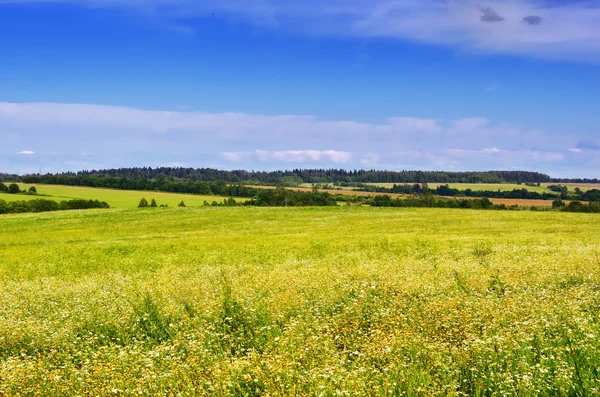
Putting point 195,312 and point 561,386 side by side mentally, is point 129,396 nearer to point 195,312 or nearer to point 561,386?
point 195,312

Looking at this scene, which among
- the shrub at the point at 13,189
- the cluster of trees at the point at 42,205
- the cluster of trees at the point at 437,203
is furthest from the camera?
the shrub at the point at 13,189

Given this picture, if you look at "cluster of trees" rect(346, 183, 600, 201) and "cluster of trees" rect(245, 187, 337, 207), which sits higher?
"cluster of trees" rect(346, 183, 600, 201)

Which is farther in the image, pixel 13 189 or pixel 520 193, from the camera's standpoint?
pixel 520 193

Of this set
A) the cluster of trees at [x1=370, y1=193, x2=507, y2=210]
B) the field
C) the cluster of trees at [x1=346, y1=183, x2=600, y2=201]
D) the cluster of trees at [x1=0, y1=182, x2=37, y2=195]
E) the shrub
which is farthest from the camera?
the cluster of trees at [x1=346, y1=183, x2=600, y2=201]

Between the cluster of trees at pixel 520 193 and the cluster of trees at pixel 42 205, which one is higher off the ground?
the cluster of trees at pixel 520 193

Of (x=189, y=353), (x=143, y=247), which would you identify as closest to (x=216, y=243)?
(x=143, y=247)

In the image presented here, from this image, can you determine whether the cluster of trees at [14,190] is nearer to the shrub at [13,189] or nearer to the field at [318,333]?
the shrub at [13,189]

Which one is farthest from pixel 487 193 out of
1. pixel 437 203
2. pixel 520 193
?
pixel 437 203

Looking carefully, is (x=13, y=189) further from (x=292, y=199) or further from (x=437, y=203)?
(x=437, y=203)

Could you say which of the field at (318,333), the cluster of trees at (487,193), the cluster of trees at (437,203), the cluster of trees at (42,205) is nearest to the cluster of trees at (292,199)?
the cluster of trees at (437,203)

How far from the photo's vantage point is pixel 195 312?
11.8 metres

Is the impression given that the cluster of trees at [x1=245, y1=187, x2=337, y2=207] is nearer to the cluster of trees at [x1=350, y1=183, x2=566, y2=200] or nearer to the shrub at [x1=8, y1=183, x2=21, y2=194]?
the cluster of trees at [x1=350, y1=183, x2=566, y2=200]

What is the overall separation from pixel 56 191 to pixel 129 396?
14846cm

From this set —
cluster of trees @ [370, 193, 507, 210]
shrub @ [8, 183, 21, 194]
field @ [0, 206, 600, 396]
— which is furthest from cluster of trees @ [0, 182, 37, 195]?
field @ [0, 206, 600, 396]
